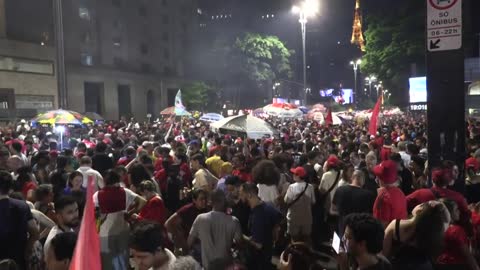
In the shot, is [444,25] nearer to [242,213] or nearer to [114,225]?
[242,213]

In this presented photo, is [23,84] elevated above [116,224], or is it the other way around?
[23,84]

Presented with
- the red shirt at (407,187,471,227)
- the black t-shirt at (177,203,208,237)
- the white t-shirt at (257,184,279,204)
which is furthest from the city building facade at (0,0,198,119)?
the red shirt at (407,187,471,227)

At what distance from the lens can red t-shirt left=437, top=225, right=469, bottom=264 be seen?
4.85 metres

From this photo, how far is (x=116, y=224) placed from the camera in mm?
5938

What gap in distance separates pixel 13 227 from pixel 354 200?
4.23 meters

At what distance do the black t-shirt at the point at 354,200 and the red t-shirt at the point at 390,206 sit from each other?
59 centimetres

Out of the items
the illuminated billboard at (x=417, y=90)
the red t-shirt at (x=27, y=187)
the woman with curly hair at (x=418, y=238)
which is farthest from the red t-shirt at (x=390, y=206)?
the illuminated billboard at (x=417, y=90)

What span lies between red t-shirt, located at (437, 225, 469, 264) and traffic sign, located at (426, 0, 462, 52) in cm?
294

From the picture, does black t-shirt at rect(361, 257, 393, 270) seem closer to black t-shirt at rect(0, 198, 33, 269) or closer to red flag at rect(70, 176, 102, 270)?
red flag at rect(70, 176, 102, 270)

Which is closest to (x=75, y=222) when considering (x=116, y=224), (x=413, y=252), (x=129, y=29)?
(x=116, y=224)

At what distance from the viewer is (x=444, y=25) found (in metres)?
6.80

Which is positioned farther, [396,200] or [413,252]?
[396,200]

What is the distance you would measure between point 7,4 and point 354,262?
37.4 m

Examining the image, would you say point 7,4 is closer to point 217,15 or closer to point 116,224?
point 116,224
